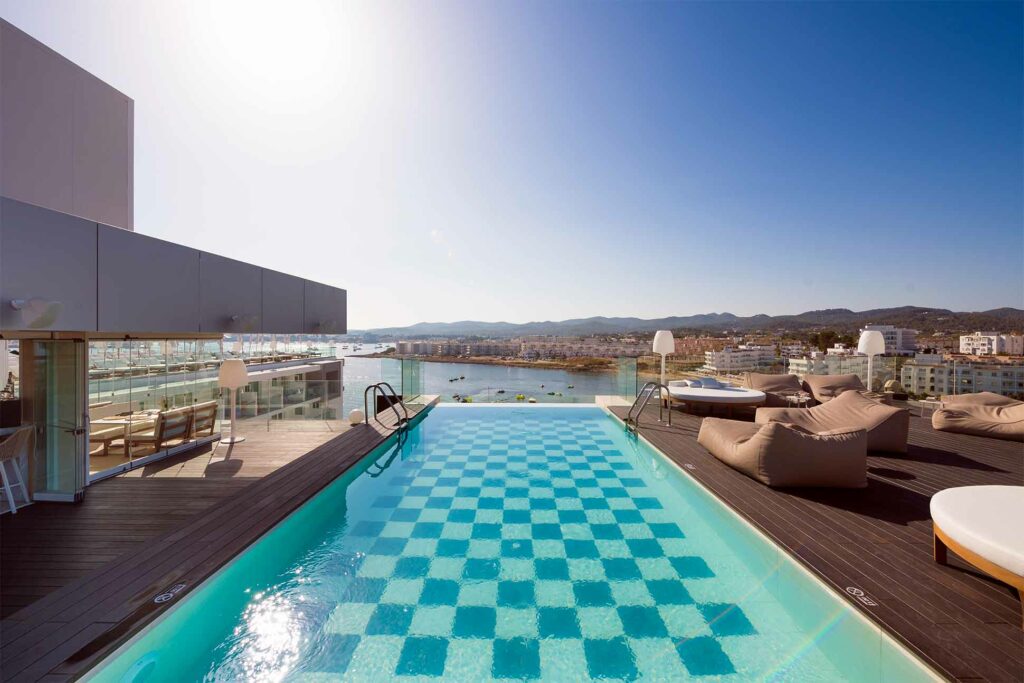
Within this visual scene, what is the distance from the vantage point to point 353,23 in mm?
8328

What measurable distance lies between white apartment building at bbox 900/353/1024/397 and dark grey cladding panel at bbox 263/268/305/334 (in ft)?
39.0

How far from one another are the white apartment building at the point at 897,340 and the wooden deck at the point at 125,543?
10604 mm

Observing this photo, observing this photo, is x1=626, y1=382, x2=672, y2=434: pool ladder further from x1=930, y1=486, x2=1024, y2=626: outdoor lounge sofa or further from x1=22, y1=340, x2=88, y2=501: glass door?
x1=22, y1=340, x2=88, y2=501: glass door

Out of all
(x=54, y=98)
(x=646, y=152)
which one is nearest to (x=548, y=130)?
(x=646, y=152)

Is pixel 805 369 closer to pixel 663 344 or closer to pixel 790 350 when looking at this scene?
pixel 790 350

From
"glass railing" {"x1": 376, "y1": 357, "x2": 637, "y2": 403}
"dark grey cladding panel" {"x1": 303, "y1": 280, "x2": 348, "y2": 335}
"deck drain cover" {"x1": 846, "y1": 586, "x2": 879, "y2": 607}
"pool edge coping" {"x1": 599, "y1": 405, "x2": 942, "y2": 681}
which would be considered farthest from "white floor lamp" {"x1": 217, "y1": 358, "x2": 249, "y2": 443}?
"deck drain cover" {"x1": 846, "y1": 586, "x2": 879, "y2": 607}

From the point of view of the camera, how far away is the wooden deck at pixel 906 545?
2064 millimetres

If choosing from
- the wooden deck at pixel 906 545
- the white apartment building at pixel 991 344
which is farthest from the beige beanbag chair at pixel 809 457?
the white apartment building at pixel 991 344

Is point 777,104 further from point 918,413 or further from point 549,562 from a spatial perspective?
point 549,562

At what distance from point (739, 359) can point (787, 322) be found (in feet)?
48.8

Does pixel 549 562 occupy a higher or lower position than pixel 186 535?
lower

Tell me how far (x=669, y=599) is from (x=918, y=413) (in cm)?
831

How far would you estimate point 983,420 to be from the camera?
6301 millimetres

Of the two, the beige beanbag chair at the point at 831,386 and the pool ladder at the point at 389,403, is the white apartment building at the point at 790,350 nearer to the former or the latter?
the beige beanbag chair at the point at 831,386
